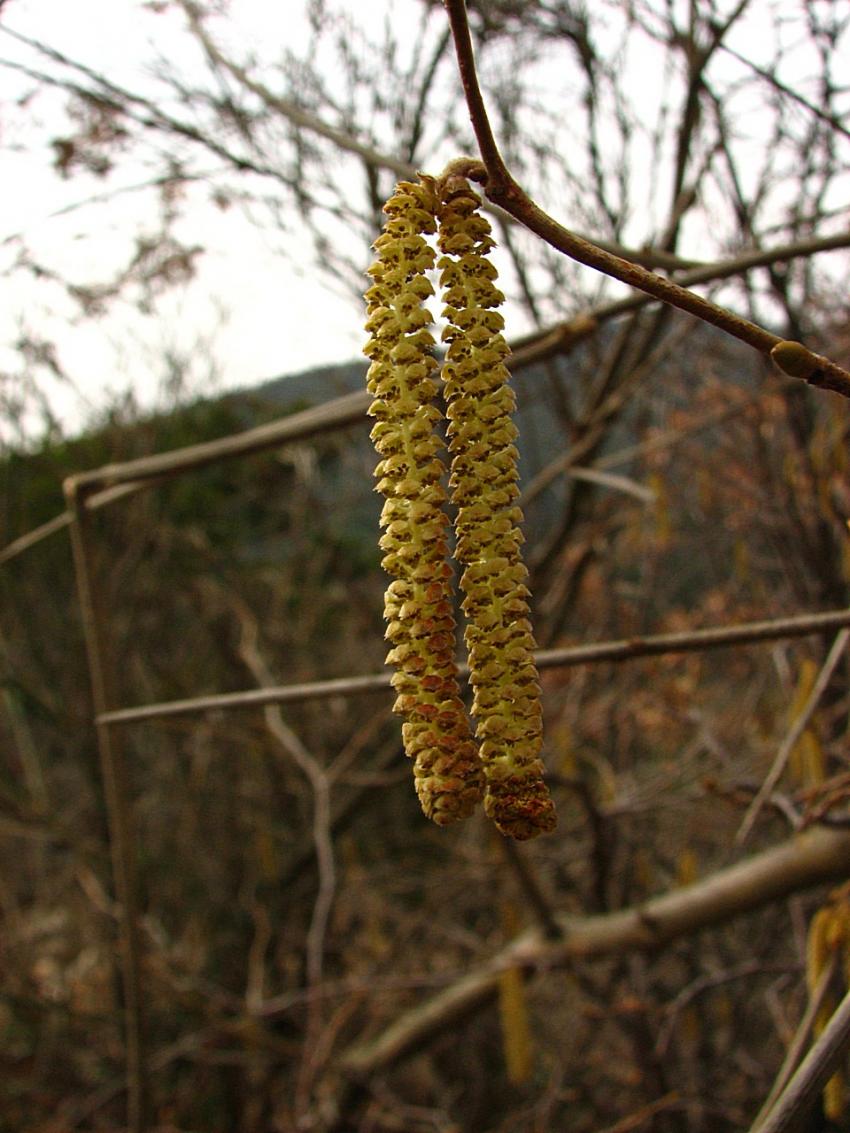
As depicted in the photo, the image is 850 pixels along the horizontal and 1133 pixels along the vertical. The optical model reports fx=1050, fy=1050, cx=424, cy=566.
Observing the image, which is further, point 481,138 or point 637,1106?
point 637,1106

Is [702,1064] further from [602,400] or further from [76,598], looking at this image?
[76,598]

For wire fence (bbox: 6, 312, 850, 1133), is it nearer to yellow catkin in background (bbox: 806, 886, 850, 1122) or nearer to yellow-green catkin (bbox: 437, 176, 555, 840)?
yellow catkin in background (bbox: 806, 886, 850, 1122)

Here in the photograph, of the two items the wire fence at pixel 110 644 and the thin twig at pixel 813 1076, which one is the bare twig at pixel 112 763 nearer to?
the wire fence at pixel 110 644

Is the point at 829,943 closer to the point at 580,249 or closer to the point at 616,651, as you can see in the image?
the point at 616,651

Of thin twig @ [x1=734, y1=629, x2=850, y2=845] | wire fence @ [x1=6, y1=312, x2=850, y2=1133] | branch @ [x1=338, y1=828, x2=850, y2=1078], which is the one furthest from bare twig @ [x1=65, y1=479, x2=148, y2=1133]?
branch @ [x1=338, y1=828, x2=850, y2=1078]

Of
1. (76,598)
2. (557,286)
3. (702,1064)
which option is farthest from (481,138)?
(76,598)

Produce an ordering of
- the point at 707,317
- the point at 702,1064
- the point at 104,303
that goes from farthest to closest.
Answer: the point at 104,303, the point at 702,1064, the point at 707,317

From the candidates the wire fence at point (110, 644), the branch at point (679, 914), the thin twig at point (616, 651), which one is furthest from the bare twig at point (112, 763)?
the branch at point (679, 914)
